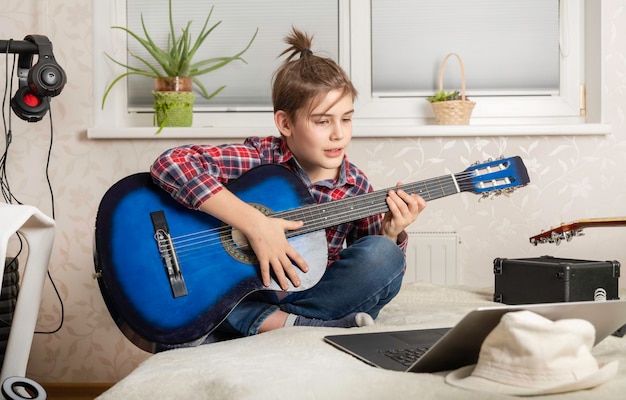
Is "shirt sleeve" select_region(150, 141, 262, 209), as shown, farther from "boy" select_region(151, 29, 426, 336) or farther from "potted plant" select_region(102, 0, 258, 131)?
"potted plant" select_region(102, 0, 258, 131)

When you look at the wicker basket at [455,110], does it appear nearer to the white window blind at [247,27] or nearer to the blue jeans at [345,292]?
the white window blind at [247,27]

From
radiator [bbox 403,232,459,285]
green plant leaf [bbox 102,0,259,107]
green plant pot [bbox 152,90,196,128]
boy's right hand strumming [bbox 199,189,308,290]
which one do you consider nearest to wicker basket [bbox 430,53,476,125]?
radiator [bbox 403,232,459,285]

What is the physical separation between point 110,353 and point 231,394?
1518 mm

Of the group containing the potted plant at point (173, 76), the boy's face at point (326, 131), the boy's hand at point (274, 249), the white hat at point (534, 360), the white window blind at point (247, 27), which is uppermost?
the white window blind at point (247, 27)

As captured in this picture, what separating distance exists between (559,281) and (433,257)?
0.62 meters

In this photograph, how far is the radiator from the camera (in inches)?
91.6

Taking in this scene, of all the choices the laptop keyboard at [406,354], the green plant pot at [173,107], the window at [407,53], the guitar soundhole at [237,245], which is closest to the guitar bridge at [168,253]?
the guitar soundhole at [237,245]

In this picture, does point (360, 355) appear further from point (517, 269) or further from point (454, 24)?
point (454, 24)

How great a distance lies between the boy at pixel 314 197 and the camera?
1.59m

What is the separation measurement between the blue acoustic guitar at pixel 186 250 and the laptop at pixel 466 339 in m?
0.37

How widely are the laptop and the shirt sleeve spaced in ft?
1.69

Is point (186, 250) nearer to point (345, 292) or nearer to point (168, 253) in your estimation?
point (168, 253)

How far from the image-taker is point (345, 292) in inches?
64.0

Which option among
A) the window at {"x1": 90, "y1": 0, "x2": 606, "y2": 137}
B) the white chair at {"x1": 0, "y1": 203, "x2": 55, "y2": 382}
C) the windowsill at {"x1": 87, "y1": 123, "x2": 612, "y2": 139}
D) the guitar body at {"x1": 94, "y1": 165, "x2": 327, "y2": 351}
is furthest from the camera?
the window at {"x1": 90, "y1": 0, "x2": 606, "y2": 137}
